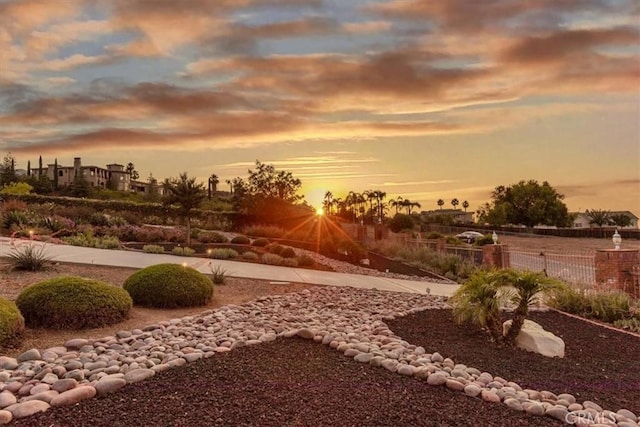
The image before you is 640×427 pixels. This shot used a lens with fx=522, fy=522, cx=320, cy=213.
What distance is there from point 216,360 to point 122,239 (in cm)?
1475

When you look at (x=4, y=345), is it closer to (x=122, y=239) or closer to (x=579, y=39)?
(x=579, y=39)

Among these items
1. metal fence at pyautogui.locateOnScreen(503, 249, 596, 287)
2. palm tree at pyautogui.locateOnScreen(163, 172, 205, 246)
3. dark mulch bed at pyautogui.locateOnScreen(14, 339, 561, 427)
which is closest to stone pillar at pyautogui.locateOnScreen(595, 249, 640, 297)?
metal fence at pyautogui.locateOnScreen(503, 249, 596, 287)

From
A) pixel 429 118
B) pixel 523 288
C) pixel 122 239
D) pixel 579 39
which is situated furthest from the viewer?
pixel 122 239

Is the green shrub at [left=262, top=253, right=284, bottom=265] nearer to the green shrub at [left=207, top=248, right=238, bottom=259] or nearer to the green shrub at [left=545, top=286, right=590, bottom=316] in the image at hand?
the green shrub at [left=207, top=248, right=238, bottom=259]

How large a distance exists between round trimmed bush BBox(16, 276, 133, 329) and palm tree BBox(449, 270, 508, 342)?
A: 4207 mm

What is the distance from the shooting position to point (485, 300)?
6.12 metres

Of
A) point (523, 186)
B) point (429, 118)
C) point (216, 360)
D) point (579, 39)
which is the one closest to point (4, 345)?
point (216, 360)

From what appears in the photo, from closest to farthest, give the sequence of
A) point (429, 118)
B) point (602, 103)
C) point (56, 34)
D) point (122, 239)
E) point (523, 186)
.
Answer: point (56, 34), point (602, 103), point (429, 118), point (122, 239), point (523, 186)

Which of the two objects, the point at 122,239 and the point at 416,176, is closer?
the point at 416,176

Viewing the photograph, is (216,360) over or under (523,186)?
under

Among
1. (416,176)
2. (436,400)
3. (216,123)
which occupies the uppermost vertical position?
(216,123)

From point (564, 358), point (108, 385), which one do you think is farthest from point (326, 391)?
point (564, 358)

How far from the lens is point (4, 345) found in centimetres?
531

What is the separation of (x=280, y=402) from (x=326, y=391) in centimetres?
43
